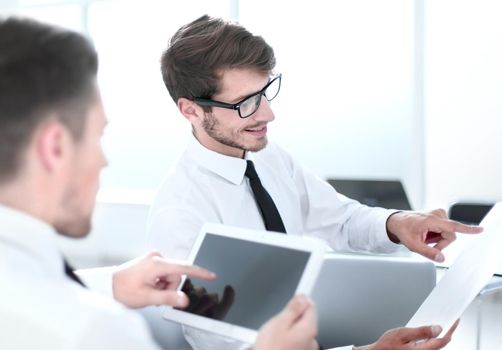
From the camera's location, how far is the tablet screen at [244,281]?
1262 mm

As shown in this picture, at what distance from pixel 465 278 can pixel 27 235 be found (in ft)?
3.30

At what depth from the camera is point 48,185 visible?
3.09ft

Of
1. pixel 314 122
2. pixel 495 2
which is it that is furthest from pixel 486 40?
pixel 314 122

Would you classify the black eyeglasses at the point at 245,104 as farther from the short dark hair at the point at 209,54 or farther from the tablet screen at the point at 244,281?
the tablet screen at the point at 244,281

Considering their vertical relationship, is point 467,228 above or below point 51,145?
below

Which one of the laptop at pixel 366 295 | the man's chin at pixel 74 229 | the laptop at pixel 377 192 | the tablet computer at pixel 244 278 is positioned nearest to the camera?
the man's chin at pixel 74 229

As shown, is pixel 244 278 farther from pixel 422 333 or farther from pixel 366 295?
pixel 366 295

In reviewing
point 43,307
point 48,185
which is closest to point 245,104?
point 48,185

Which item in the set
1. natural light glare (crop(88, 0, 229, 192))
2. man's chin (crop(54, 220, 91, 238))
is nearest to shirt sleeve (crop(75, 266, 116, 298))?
man's chin (crop(54, 220, 91, 238))

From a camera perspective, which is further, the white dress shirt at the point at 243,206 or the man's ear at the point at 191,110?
the man's ear at the point at 191,110

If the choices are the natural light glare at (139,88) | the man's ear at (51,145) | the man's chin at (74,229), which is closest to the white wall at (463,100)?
the natural light glare at (139,88)

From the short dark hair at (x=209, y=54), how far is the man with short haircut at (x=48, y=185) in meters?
0.94

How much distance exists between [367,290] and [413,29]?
10.1 ft

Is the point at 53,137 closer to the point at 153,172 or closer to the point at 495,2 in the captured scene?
the point at 495,2
